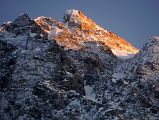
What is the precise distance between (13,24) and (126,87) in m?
33.9

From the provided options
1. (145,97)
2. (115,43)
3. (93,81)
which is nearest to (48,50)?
(93,81)

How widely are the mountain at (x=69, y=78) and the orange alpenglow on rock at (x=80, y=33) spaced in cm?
54

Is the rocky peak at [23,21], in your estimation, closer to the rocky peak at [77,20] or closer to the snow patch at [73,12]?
the rocky peak at [77,20]

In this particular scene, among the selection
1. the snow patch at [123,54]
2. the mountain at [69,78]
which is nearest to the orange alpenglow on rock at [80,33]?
the snow patch at [123,54]

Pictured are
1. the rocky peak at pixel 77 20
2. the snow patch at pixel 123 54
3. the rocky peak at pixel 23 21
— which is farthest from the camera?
the rocky peak at pixel 77 20

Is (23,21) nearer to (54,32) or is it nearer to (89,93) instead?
(54,32)

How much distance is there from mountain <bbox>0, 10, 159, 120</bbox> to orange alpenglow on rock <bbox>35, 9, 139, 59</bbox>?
1.77ft

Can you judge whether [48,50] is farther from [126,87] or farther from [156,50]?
[156,50]

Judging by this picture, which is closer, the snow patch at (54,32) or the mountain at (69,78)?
the mountain at (69,78)

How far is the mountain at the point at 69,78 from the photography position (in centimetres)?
10756

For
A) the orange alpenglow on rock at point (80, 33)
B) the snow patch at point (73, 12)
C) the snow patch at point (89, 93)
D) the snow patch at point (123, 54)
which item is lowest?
the snow patch at point (89, 93)

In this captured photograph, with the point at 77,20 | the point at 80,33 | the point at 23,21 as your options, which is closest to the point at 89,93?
the point at 23,21

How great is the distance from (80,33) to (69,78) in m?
44.3

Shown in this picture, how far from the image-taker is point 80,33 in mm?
161875
